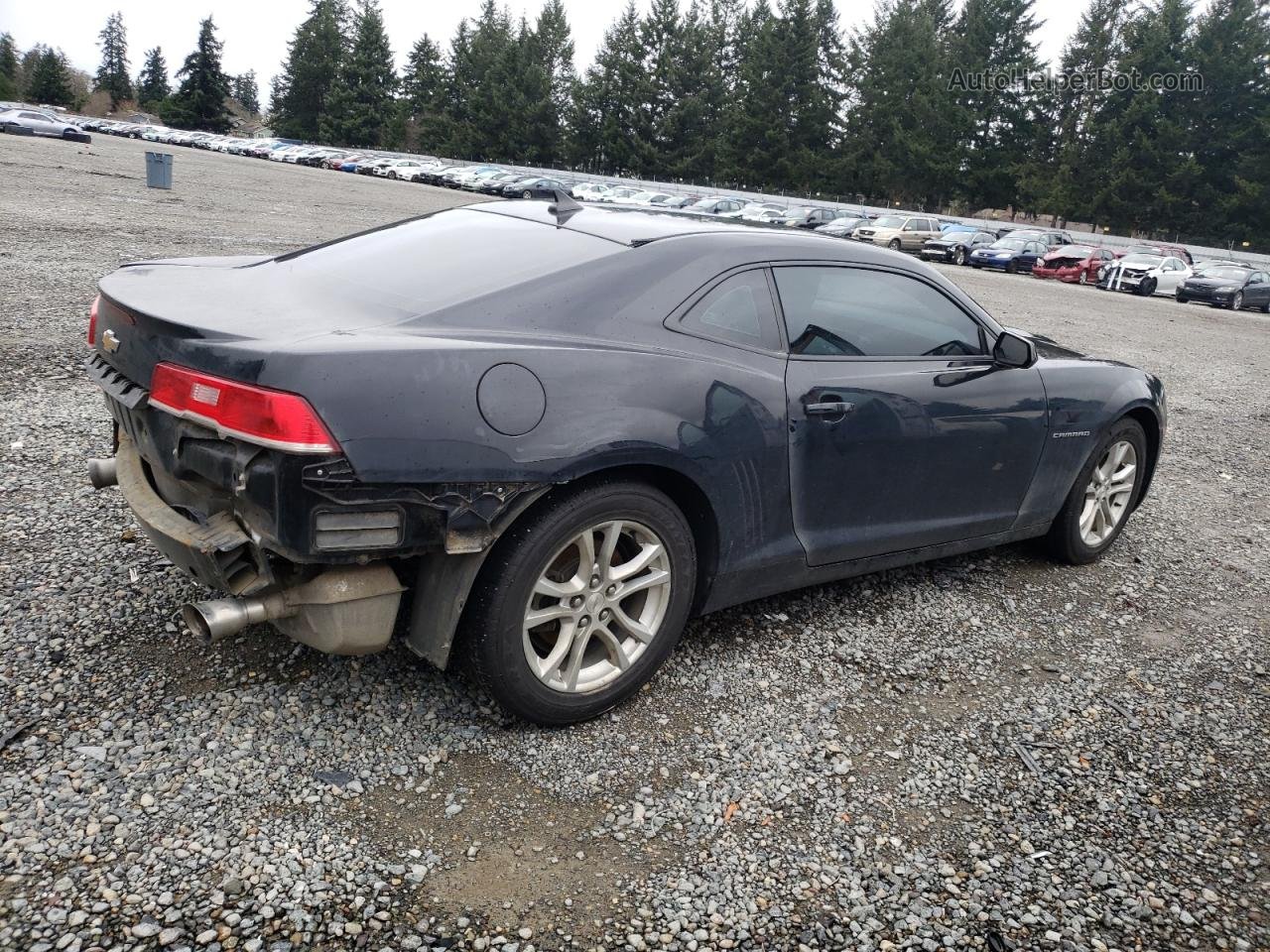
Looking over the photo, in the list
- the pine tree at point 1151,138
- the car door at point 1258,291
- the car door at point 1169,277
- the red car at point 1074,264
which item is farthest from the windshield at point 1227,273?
the pine tree at point 1151,138

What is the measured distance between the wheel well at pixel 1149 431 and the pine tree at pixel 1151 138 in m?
61.9

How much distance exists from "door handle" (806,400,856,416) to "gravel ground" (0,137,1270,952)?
37.1 inches

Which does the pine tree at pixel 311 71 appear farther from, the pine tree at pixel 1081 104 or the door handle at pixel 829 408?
the door handle at pixel 829 408

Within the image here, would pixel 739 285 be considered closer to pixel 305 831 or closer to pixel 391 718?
pixel 391 718

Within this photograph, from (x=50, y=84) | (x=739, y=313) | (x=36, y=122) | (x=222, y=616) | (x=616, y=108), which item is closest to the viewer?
(x=222, y=616)

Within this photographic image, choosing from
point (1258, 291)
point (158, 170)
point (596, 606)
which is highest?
point (1258, 291)

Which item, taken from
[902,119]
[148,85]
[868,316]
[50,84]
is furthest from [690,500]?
[148,85]

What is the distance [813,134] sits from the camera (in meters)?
74.5

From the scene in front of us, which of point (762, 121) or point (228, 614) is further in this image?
point (762, 121)

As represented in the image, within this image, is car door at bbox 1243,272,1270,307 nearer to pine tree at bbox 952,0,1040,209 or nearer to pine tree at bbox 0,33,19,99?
pine tree at bbox 952,0,1040,209

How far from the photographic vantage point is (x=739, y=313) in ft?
11.3

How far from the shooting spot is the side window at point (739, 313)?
334 centimetres

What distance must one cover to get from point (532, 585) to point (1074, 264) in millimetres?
33338

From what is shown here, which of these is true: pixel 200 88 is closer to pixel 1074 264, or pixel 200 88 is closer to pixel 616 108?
pixel 616 108
